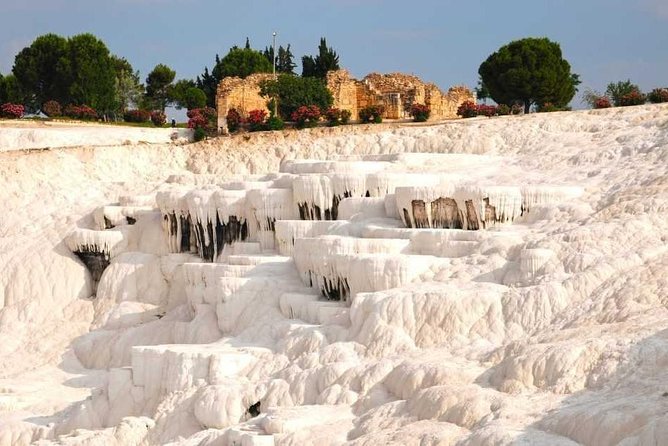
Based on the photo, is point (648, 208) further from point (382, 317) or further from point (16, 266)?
point (16, 266)

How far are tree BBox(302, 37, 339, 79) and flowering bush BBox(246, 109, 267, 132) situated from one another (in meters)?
14.6

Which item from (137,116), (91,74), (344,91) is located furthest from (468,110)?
(91,74)

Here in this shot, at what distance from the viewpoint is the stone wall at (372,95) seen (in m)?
48.3

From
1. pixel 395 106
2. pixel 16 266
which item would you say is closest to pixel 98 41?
pixel 395 106

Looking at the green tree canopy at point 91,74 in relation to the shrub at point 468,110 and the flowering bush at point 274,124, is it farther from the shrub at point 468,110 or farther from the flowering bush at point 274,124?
the shrub at point 468,110

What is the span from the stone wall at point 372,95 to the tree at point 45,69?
1215 cm

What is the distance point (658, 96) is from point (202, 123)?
15507 mm

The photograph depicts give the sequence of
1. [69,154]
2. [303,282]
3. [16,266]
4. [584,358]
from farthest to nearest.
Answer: [69,154] < [16,266] < [303,282] < [584,358]

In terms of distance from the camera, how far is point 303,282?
29781 mm

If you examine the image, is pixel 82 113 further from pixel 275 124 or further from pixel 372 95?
pixel 372 95

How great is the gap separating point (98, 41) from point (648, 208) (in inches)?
1467

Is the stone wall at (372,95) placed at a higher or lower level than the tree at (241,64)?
lower

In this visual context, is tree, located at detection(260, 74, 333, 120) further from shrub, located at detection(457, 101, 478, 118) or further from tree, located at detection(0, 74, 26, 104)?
tree, located at detection(0, 74, 26, 104)

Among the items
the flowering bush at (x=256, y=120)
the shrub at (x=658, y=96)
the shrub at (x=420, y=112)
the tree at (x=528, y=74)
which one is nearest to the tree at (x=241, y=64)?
the tree at (x=528, y=74)
